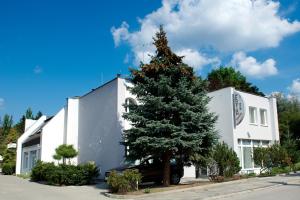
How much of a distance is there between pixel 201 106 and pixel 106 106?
9193mm

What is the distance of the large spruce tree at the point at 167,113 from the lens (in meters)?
18.3

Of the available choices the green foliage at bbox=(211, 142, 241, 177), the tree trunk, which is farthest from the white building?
the tree trunk

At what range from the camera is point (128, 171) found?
57.9 ft

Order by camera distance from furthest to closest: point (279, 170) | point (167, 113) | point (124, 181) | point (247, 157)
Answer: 1. point (247, 157)
2. point (279, 170)
3. point (167, 113)
4. point (124, 181)

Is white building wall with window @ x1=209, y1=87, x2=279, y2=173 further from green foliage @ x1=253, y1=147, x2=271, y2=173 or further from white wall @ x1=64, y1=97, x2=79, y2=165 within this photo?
white wall @ x1=64, y1=97, x2=79, y2=165

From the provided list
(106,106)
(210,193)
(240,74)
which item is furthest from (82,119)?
(240,74)

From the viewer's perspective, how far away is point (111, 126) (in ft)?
82.7

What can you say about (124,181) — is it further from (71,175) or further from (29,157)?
(29,157)

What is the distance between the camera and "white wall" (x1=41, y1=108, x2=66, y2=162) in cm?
3141

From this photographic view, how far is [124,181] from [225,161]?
8476 mm

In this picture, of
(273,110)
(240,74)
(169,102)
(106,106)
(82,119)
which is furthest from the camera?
(240,74)

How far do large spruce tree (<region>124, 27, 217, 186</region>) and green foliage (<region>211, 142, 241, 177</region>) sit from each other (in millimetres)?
3502

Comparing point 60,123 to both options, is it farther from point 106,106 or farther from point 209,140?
point 209,140

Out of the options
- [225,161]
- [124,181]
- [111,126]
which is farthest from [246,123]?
[124,181]
